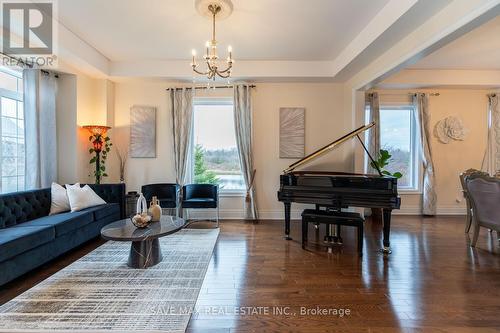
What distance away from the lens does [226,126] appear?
553 centimetres

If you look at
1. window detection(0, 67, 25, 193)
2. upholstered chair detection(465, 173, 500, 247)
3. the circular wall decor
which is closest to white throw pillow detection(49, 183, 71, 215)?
window detection(0, 67, 25, 193)

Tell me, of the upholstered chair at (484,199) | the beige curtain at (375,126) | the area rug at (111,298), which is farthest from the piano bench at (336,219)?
the beige curtain at (375,126)

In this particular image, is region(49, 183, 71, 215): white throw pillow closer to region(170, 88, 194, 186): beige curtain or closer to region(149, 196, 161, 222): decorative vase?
region(149, 196, 161, 222): decorative vase

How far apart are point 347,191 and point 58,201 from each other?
14.0 ft

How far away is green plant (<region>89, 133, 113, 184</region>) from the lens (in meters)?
4.69

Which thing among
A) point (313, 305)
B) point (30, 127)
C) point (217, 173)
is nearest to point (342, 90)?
point (217, 173)

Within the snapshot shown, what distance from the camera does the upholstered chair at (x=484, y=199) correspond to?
343 cm

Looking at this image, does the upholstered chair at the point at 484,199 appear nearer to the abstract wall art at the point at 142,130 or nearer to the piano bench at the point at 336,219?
the piano bench at the point at 336,219

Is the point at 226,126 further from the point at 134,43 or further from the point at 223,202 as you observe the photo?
the point at 134,43

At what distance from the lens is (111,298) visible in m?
2.30

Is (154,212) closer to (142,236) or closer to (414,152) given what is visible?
(142,236)

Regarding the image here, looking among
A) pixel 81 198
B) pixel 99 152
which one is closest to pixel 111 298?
pixel 81 198

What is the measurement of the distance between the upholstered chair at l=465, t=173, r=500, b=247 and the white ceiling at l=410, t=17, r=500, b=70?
2.03 metres

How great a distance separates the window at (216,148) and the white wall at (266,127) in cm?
44
